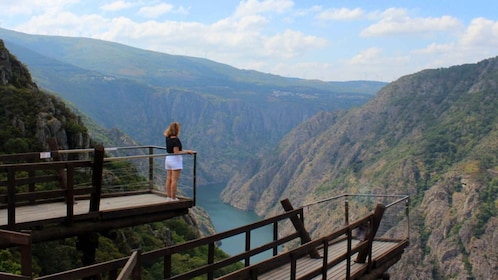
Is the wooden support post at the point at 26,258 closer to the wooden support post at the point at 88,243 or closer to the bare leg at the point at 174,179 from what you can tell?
the wooden support post at the point at 88,243

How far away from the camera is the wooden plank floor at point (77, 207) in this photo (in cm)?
803

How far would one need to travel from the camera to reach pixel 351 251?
26.9 ft

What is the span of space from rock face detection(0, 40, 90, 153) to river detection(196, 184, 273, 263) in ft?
223

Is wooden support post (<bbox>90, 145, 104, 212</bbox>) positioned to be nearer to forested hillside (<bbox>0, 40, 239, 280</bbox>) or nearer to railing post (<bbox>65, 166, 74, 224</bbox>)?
railing post (<bbox>65, 166, 74, 224</bbox>)

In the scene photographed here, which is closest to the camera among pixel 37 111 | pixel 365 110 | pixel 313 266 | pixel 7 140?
pixel 313 266

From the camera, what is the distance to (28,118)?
2294 cm

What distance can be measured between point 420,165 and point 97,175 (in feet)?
383

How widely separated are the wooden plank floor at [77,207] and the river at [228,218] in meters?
82.1

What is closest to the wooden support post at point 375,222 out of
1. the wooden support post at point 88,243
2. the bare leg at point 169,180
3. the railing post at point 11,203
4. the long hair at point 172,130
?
the bare leg at point 169,180

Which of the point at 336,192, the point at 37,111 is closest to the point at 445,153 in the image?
the point at 336,192

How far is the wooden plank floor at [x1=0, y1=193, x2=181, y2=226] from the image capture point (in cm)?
803

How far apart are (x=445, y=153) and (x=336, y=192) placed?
88.3 ft

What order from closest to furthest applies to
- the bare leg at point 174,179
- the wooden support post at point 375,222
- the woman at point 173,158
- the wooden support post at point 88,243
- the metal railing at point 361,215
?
the wooden support post at point 375,222 → the wooden support post at point 88,243 → the woman at point 173,158 → the bare leg at point 174,179 → the metal railing at point 361,215

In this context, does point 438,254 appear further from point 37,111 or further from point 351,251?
point 351,251
